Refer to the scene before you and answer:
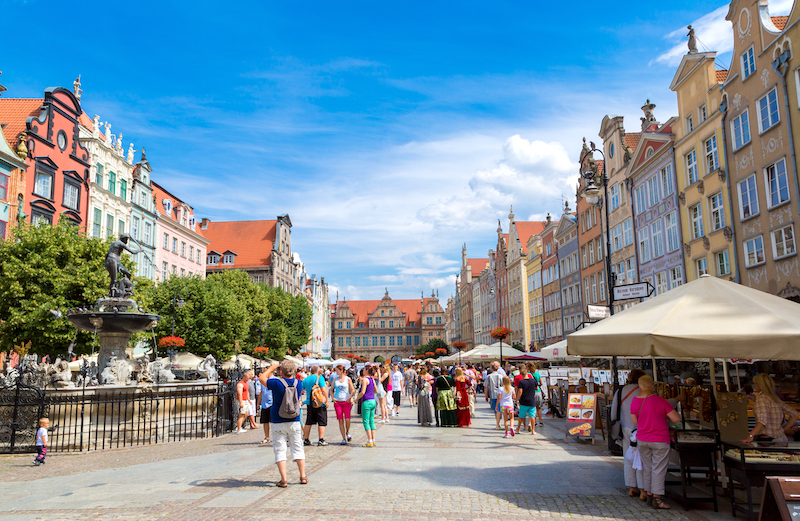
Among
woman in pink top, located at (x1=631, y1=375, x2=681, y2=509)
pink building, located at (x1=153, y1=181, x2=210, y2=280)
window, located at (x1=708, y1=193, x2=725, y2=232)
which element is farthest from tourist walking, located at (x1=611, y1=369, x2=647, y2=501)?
pink building, located at (x1=153, y1=181, x2=210, y2=280)

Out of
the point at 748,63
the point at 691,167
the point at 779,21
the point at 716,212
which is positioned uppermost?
the point at 779,21

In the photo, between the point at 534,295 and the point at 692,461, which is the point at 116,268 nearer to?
the point at 692,461

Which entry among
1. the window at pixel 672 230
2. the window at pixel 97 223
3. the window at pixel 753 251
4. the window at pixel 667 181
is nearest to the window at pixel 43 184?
the window at pixel 97 223

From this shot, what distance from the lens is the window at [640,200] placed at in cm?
3158

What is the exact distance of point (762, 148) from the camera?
66.6 feet

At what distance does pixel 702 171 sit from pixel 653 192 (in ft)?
17.4

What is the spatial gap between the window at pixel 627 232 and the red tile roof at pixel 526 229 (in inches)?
1144

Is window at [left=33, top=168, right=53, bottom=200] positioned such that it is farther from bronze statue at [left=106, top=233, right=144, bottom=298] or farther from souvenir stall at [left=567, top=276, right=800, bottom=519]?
souvenir stall at [left=567, top=276, right=800, bottom=519]

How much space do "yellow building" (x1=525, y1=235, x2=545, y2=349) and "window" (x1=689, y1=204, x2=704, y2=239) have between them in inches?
1073

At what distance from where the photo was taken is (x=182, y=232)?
52.8 meters

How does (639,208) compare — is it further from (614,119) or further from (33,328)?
(33,328)

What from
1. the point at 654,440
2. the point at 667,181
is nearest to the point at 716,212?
the point at 667,181

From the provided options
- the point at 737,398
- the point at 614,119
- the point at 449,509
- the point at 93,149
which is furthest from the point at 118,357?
the point at 614,119

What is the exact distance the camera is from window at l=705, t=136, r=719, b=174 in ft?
78.4
